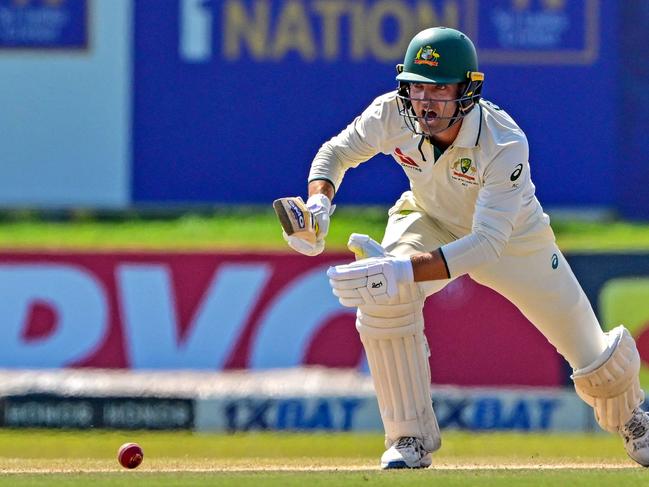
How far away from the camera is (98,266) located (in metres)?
7.69

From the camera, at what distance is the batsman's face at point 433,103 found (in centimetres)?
495

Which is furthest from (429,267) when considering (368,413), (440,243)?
(368,413)

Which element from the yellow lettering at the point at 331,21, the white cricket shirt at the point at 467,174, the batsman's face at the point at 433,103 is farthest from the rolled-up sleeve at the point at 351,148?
the yellow lettering at the point at 331,21

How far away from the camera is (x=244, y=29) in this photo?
9156 mm

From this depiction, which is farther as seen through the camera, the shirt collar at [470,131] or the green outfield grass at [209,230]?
the green outfield grass at [209,230]

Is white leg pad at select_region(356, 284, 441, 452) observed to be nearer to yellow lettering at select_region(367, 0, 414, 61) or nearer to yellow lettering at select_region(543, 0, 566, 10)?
yellow lettering at select_region(367, 0, 414, 61)

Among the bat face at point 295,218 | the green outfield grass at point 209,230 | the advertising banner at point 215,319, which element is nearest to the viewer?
the bat face at point 295,218

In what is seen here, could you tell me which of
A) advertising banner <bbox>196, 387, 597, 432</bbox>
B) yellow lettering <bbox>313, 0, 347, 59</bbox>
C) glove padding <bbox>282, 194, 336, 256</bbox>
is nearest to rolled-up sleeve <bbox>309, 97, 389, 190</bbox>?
glove padding <bbox>282, 194, 336, 256</bbox>

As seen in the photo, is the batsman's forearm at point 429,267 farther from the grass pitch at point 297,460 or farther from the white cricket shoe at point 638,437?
the white cricket shoe at point 638,437

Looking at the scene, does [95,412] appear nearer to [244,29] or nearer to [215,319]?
[215,319]

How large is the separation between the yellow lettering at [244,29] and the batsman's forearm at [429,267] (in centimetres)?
447

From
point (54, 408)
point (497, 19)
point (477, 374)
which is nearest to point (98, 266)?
point (54, 408)

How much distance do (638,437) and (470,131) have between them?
1092 millimetres

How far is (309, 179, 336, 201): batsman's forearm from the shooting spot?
523 centimetres
